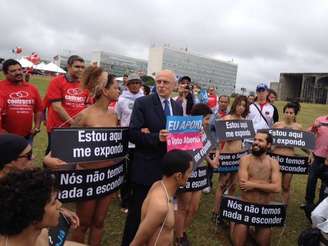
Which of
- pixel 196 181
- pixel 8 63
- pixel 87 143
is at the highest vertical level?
pixel 8 63

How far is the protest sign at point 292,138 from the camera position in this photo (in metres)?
6.59

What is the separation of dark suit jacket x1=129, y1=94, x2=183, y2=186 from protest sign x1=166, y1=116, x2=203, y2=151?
13cm

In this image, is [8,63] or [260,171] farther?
[260,171]

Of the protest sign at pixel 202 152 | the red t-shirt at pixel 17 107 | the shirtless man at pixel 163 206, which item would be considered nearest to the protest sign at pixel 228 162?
the protest sign at pixel 202 152

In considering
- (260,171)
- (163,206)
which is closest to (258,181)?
(260,171)

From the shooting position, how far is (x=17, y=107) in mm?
5453

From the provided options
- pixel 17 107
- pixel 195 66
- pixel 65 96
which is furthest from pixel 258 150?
pixel 195 66

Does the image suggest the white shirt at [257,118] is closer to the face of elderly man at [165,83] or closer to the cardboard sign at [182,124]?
the cardboard sign at [182,124]

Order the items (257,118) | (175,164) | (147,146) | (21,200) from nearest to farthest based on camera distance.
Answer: (21,200), (175,164), (147,146), (257,118)

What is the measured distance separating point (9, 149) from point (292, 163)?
16.8 feet

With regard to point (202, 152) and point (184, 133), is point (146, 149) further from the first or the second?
point (202, 152)

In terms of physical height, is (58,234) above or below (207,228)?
above

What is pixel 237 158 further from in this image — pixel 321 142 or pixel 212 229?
pixel 321 142

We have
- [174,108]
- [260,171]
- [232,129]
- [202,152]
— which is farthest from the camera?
[232,129]
